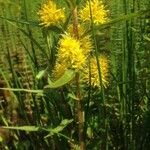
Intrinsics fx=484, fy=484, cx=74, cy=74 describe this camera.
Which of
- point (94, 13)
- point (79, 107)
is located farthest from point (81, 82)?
point (94, 13)

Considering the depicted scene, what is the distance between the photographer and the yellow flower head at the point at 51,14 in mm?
995

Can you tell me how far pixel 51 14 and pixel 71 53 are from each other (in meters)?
0.10

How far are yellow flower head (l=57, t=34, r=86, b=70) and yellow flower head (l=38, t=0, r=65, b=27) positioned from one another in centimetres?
4

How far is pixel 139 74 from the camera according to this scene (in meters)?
1.49

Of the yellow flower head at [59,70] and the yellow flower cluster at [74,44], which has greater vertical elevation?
the yellow flower cluster at [74,44]

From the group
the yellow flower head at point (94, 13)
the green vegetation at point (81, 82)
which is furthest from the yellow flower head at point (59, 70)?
the yellow flower head at point (94, 13)

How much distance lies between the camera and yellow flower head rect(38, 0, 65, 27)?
100cm

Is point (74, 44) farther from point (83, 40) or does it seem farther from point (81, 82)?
point (81, 82)

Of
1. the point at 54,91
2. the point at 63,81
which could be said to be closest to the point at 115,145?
the point at 54,91

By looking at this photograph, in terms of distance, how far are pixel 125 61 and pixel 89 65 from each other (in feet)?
0.99

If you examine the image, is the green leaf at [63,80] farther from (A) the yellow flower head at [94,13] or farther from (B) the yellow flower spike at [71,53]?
(A) the yellow flower head at [94,13]

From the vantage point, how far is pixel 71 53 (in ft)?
3.15

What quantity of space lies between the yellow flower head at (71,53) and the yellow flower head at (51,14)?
0.14 ft

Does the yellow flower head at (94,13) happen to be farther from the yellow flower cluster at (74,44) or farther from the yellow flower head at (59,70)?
the yellow flower head at (59,70)
